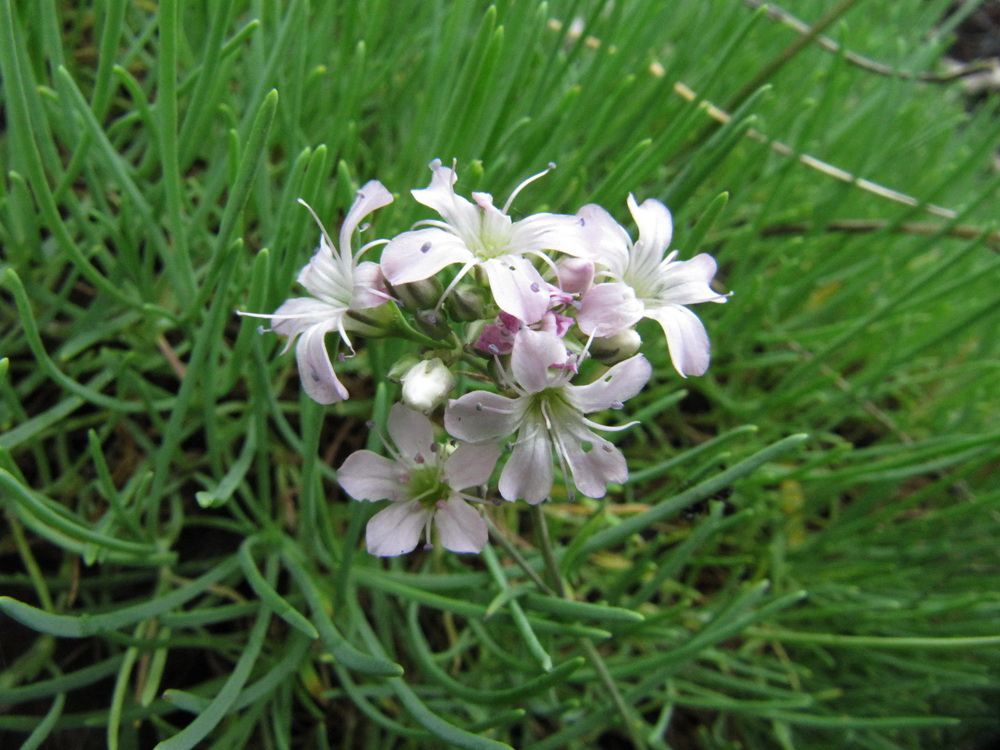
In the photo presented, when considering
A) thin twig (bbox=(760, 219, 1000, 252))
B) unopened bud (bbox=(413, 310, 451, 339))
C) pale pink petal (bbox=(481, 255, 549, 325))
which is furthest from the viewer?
thin twig (bbox=(760, 219, 1000, 252))

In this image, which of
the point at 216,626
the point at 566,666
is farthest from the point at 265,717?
the point at 566,666

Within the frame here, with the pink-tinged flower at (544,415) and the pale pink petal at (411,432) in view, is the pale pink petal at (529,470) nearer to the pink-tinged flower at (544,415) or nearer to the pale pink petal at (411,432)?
the pink-tinged flower at (544,415)

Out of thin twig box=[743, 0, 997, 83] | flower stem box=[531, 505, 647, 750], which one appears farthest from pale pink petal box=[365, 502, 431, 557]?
thin twig box=[743, 0, 997, 83]

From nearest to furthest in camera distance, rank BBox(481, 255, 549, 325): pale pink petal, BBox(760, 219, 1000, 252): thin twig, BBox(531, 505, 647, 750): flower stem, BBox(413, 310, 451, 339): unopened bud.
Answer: BBox(481, 255, 549, 325): pale pink petal, BBox(413, 310, 451, 339): unopened bud, BBox(531, 505, 647, 750): flower stem, BBox(760, 219, 1000, 252): thin twig

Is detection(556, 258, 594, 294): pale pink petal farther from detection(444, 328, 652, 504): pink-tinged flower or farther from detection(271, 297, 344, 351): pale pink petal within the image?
detection(271, 297, 344, 351): pale pink petal

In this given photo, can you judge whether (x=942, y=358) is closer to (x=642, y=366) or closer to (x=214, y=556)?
(x=642, y=366)

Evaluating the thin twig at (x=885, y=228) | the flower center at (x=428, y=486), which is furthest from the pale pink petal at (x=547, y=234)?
the thin twig at (x=885, y=228)
